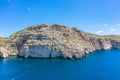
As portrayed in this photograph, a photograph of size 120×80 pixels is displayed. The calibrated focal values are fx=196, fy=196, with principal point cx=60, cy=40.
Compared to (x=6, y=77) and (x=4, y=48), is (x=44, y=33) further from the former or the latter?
(x=6, y=77)

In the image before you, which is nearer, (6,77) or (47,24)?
(6,77)

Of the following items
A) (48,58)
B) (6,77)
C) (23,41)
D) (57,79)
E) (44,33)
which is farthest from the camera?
(23,41)

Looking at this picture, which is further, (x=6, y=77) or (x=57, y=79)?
(x=6, y=77)

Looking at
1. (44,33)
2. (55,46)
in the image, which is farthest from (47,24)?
(55,46)

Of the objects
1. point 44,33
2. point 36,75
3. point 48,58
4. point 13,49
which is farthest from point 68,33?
point 36,75

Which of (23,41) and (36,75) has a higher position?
(23,41)

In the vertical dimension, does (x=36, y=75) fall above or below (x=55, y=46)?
below

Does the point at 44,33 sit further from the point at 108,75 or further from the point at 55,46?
the point at 108,75

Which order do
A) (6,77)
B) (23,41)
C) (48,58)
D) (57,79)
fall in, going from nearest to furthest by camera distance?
(57,79), (6,77), (48,58), (23,41)

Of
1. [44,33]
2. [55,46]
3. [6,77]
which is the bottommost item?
[6,77]
